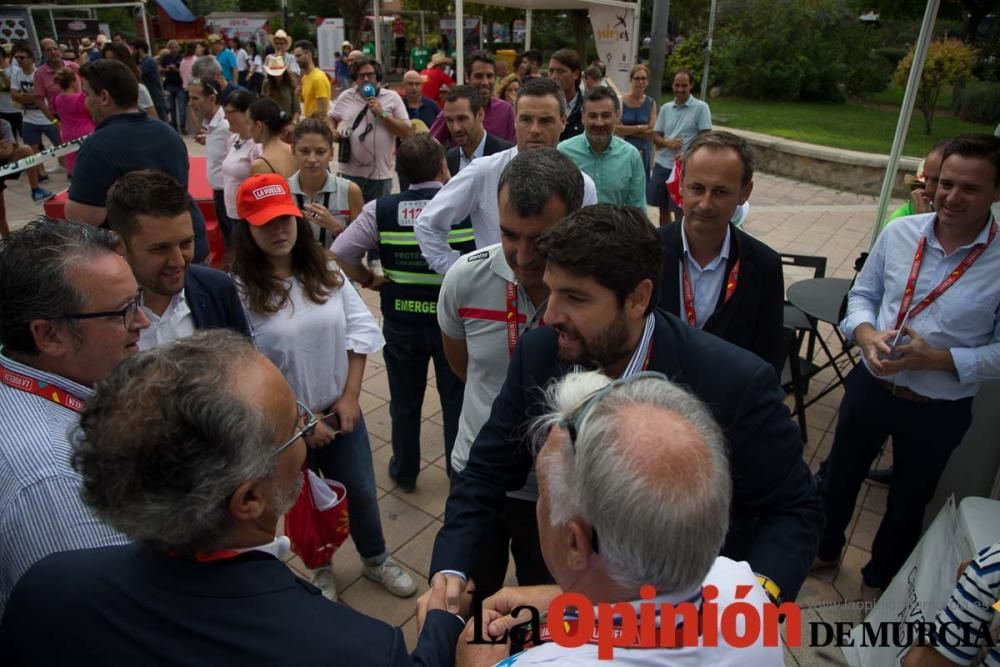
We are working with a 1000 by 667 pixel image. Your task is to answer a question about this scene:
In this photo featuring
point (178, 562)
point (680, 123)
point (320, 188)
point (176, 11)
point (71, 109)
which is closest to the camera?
point (178, 562)

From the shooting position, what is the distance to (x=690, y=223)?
107 inches

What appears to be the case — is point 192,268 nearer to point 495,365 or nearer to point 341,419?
point 341,419

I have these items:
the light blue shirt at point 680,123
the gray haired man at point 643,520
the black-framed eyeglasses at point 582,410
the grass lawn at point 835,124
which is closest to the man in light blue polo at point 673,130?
the light blue shirt at point 680,123

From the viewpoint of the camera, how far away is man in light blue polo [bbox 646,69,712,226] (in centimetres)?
770

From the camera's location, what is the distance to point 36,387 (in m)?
1.59

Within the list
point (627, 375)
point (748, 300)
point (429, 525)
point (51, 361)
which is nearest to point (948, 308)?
point (748, 300)

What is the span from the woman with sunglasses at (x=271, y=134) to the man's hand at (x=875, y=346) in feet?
12.4

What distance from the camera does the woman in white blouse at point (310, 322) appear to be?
2.58 m

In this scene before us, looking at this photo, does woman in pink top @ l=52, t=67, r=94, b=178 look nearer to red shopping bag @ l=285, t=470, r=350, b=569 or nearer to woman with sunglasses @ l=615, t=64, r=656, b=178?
woman with sunglasses @ l=615, t=64, r=656, b=178

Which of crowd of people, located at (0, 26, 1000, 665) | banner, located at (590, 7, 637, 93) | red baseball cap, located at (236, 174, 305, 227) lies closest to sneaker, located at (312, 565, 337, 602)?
crowd of people, located at (0, 26, 1000, 665)

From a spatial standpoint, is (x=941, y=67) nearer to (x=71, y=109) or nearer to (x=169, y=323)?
(x=71, y=109)

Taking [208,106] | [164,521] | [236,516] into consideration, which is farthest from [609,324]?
[208,106]

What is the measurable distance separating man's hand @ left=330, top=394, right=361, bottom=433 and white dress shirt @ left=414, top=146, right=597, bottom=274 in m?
0.85

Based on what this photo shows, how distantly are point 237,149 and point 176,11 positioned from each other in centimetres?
2793
